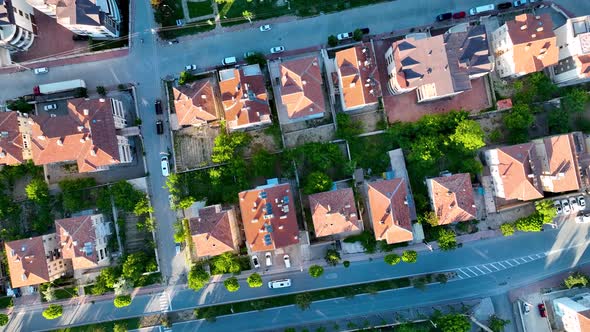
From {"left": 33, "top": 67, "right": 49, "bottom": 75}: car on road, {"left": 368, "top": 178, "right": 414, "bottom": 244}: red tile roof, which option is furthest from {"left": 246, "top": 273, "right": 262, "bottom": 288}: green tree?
{"left": 33, "top": 67, "right": 49, "bottom": 75}: car on road

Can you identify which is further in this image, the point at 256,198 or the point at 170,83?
the point at 170,83

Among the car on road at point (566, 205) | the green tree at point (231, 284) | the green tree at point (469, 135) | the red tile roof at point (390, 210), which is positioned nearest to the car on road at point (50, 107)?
the green tree at point (231, 284)

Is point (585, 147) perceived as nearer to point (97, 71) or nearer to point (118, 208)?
point (118, 208)

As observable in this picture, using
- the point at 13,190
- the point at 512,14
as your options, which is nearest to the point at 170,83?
the point at 13,190

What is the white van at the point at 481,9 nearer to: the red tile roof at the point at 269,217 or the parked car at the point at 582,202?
the parked car at the point at 582,202

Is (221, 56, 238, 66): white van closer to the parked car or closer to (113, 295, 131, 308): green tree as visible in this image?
(113, 295, 131, 308): green tree

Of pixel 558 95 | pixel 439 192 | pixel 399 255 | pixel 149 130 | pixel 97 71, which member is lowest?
pixel 399 255
